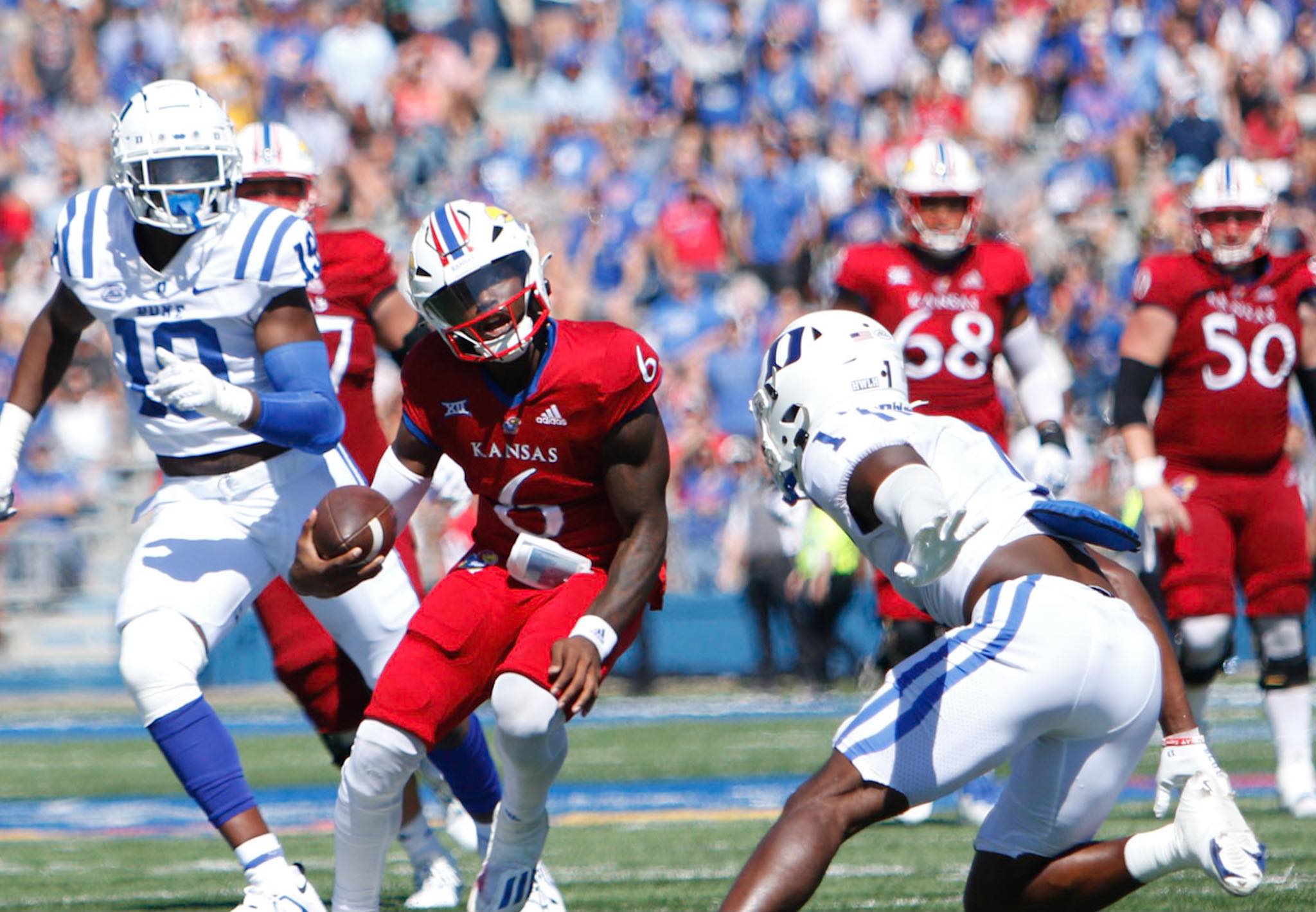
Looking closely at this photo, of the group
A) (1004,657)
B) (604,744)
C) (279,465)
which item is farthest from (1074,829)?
(604,744)

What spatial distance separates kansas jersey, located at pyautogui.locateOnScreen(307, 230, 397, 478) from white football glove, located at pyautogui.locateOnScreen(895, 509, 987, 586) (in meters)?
2.56

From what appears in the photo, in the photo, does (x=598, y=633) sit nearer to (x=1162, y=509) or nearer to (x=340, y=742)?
(x=340, y=742)

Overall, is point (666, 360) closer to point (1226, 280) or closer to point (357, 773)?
point (1226, 280)

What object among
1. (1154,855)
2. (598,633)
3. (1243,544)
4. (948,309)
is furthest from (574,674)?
(1243,544)

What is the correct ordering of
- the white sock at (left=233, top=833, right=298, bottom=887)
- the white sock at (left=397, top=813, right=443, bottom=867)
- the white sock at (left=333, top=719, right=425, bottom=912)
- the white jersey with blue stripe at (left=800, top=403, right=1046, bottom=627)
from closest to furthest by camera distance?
1. the white jersey with blue stripe at (left=800, top=403, right=1046, bottom=627)
2. the white sock at (left=333, top=719, right=425, bottom=912)
3. the white sock at (left=233, top=833, right=298, bottom=887)
4. the white sock at (left=397, top=813, right=443, bottom=867)

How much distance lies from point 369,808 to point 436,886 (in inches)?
41.5

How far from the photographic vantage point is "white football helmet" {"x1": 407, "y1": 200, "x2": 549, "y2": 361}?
13.5 feet

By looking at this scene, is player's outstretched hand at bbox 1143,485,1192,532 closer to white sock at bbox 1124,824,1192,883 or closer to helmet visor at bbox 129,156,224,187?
white sock at bbox 1124,824,1192,883

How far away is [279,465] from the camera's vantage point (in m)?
4.85

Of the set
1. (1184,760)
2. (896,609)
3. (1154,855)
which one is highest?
(1184,760)

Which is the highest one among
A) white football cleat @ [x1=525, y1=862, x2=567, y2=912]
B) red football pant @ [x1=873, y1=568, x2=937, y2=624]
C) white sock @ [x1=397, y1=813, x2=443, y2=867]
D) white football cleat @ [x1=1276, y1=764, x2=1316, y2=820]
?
red football pant @ [x1=873, y1=568, x2=937, y2=624]

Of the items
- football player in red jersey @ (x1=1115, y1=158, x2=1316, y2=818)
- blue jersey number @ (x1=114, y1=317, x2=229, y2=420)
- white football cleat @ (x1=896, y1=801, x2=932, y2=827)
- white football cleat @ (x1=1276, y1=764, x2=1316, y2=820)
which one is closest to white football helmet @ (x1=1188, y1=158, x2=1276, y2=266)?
football player in red jersey @ (x1=1115, y1=158, x2=1316, y2=818)

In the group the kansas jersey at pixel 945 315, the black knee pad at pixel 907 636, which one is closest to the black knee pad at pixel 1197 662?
the black knee pad at pixel 907 636

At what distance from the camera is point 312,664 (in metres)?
5.19
